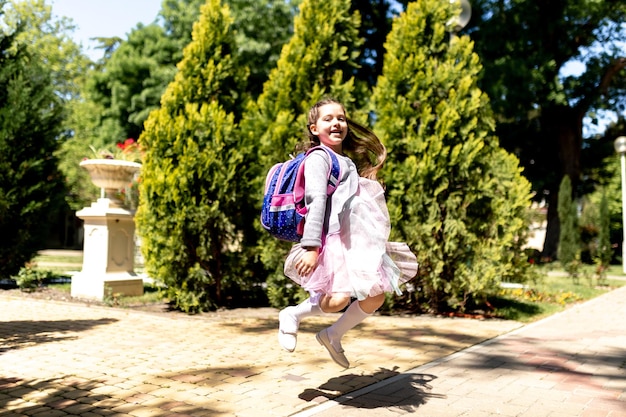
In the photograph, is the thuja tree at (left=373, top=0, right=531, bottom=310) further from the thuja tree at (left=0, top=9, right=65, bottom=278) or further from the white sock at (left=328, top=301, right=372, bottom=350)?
the thuja tree at (left=0, top=9, right=65, bottom=278)

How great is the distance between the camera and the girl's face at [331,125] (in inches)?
155

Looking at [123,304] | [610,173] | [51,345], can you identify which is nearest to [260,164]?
[123,304]

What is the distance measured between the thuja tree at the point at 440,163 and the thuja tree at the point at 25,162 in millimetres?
8071

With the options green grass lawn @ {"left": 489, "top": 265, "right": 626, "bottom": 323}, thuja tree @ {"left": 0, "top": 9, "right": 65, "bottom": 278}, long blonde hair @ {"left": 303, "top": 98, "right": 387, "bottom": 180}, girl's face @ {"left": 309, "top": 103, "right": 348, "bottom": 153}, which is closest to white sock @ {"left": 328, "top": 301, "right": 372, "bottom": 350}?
long blonde hair @ {"left": 303, "top": 98, "right": 387, "bottom": 180}

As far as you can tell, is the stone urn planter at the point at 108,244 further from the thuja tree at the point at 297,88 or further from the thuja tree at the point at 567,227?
the thuja tree at the point at 567,227

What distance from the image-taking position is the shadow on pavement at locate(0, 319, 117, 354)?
5.79 meters

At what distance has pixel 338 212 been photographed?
3.65m

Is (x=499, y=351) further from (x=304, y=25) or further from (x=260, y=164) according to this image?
(x=304, y=25)

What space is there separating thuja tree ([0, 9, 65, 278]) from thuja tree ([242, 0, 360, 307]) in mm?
6239

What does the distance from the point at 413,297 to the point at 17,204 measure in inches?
353

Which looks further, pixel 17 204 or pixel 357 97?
pixel 17 204

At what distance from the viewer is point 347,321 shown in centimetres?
384

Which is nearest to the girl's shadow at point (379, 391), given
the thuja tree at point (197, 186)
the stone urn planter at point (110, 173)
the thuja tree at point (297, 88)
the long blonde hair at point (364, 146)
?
the long blonde hair at point (364, 146)

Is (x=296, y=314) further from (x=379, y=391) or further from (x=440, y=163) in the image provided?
(x=440, y=163)
